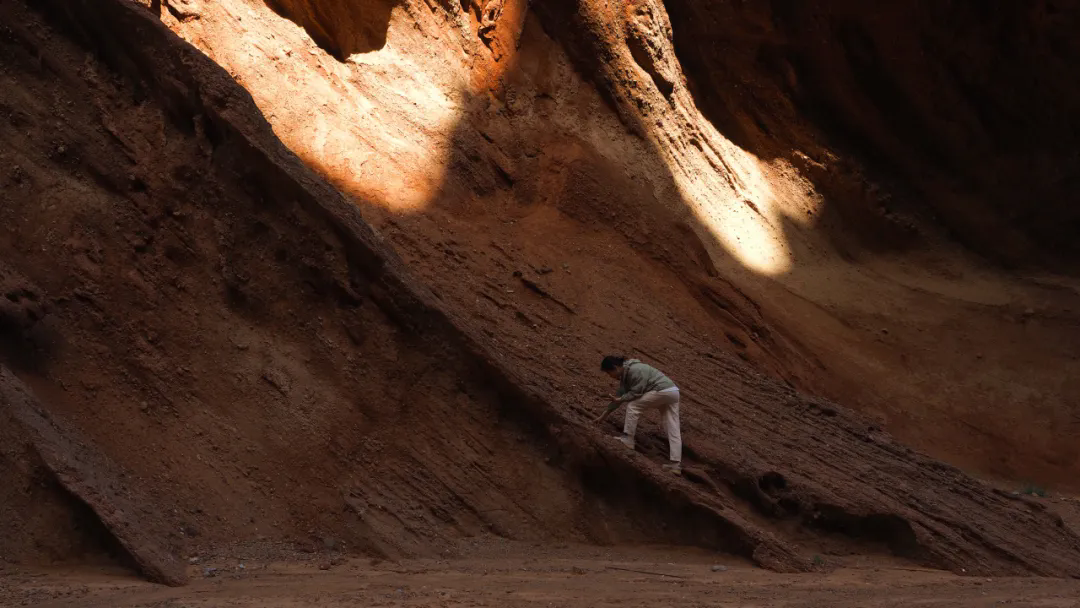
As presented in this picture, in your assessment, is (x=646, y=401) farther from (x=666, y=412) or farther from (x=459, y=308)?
(x=459, y=308)

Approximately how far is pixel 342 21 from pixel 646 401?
6.47 metres

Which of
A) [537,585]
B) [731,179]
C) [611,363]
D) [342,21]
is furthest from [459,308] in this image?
[731,179]

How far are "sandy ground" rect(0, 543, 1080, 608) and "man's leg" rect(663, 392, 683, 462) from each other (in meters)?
1.03

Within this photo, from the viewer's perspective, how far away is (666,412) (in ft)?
31.8

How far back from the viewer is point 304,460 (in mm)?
8297

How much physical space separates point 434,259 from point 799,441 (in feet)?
13.3

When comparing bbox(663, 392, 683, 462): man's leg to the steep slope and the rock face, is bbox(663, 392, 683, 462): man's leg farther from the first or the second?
the steep slope

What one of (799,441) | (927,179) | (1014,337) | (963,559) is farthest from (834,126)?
(963,559)

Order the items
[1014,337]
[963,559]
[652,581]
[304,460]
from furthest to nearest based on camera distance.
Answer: [1014,337] → [963,559] → [304,460] → [652,581]

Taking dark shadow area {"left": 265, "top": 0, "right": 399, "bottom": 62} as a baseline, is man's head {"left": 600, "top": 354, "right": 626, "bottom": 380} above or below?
below

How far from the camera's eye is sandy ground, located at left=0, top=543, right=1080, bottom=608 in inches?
250

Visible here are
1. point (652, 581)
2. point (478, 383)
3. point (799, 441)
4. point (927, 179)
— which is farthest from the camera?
point (927, 179)

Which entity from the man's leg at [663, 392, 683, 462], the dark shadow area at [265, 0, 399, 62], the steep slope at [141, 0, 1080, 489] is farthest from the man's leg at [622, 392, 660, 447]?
the dark shadow area at [265, 0, 399, 62]

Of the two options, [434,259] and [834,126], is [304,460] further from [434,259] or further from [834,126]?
[834,126]
